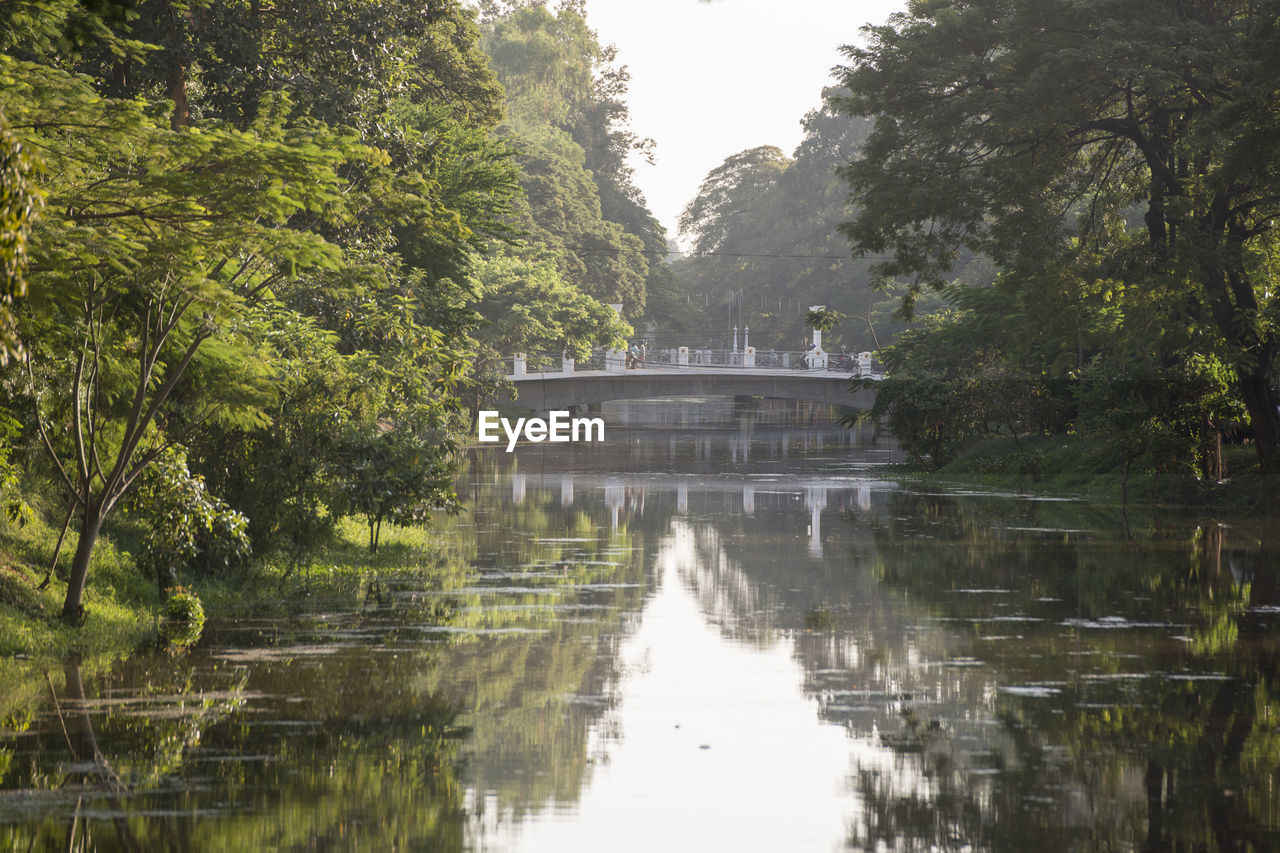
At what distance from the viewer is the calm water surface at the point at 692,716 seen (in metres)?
6.51

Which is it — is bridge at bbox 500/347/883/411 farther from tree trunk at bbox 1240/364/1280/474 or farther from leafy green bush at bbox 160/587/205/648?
leafy green bush at bbox 160/587/205/648

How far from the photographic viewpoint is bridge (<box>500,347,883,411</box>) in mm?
62938

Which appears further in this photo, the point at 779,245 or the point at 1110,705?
the point at 779,245

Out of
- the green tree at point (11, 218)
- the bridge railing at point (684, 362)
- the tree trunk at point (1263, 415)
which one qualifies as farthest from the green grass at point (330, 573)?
the bridge railing at point (684, 362)

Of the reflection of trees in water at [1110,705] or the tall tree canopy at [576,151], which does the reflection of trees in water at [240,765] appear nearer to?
the reflection of trees in water at [1110,705]

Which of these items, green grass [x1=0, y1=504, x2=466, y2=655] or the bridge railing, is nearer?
green grass [x1=0, y1=504, x2=466, y2=655]

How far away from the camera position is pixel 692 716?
898 centimetres

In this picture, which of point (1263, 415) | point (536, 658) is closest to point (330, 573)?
point (536, 658)

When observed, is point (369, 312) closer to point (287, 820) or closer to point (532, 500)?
point (532, 500)

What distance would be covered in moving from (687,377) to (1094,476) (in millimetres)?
37489

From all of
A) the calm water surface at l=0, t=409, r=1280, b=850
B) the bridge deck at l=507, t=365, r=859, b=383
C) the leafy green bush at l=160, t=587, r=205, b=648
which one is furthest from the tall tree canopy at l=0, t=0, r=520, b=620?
the bridge deck at l=507, t=365, r=859, b=383

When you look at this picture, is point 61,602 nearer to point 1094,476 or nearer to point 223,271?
point 223,271

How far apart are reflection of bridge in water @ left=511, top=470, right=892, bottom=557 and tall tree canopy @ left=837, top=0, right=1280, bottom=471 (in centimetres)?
540

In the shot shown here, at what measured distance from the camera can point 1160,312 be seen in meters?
24.7
